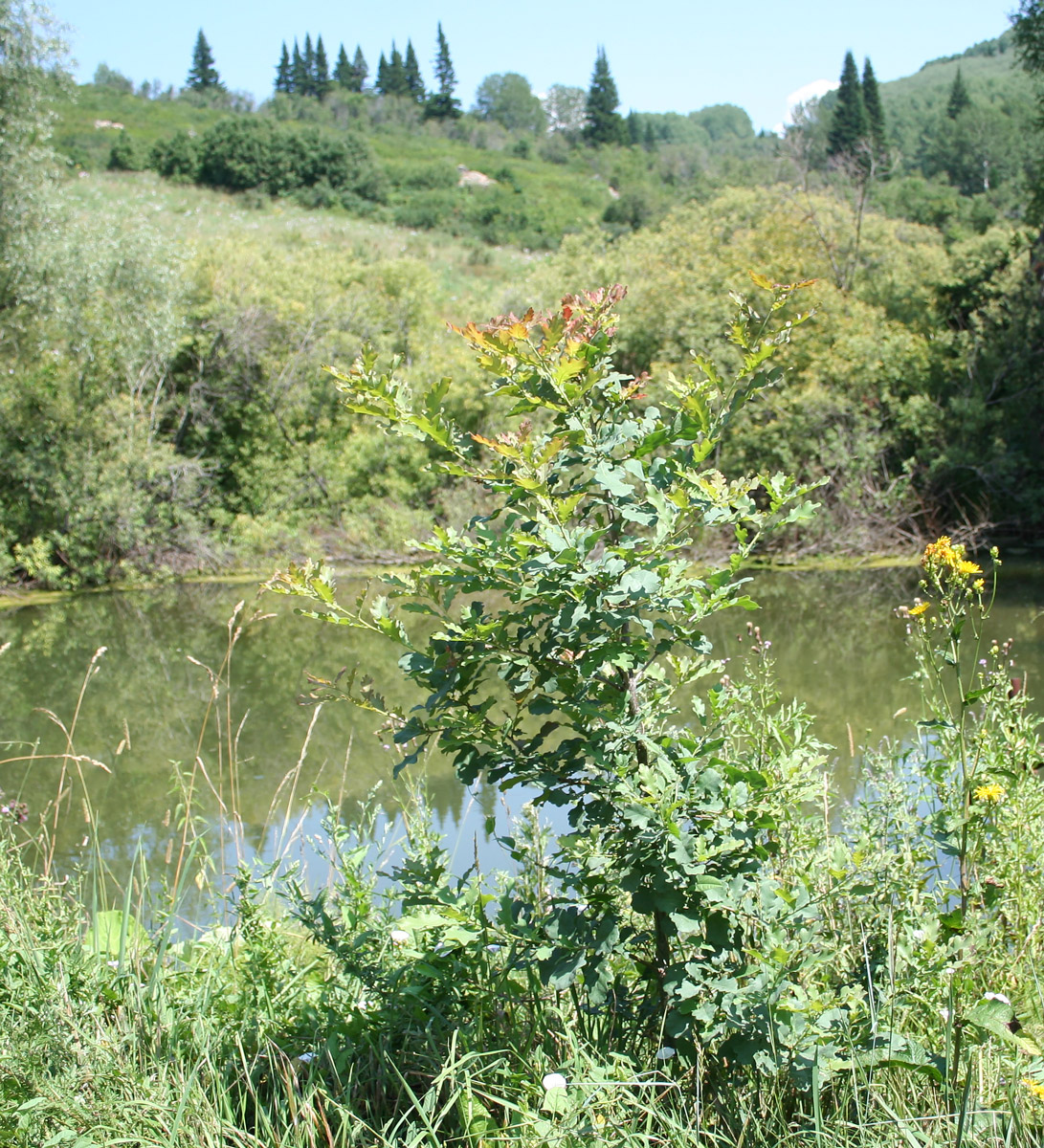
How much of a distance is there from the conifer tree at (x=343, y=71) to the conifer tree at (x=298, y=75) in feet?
7.65

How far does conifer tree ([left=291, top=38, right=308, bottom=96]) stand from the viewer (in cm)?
7375

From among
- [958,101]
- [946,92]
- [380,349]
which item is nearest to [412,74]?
[958,101]

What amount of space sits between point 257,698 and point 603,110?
6763 centimetres

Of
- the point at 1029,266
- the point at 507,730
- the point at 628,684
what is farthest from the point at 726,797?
the point at 1029,266

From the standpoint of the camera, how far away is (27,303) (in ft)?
45.6

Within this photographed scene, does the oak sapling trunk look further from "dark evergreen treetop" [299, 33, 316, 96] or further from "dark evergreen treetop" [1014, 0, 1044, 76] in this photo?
"dark evergreen treetop" [299, 33, 316, 96]

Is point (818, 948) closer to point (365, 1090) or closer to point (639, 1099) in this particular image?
point (639, 1099)

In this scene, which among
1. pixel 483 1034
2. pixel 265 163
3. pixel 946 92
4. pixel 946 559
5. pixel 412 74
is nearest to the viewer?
pixel 946 559

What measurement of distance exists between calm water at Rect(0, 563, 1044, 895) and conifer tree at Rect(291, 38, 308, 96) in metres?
70.2

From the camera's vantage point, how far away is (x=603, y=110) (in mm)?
67750

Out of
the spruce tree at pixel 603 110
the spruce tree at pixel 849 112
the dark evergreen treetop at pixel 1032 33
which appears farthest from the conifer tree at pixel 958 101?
the dark evergreen treetop at pixel 1032 33

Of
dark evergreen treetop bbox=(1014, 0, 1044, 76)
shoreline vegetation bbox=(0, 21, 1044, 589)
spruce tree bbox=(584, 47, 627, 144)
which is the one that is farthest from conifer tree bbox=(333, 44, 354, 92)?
dark evergreen treetop bbox=(1014, 0, 1044, 76)

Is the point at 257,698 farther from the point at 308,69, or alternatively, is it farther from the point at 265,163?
the point at 308,69

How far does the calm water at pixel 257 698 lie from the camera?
213 inches
